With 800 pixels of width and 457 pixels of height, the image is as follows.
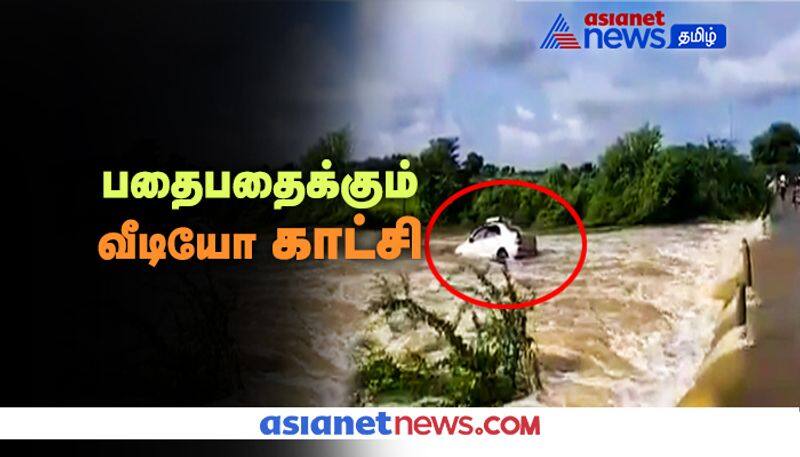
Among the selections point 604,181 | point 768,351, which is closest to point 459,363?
point 604,181

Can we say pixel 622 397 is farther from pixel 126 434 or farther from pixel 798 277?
pixel 126 434

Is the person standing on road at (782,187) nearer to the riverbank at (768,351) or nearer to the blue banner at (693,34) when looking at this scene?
the riverbank at (768,351)

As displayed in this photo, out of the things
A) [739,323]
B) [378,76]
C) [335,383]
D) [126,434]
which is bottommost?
[126,434]

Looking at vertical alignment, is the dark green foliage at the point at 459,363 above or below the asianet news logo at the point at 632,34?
below

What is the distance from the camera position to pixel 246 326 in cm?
200

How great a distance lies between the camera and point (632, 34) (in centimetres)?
196

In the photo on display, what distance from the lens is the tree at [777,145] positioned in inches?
76.1

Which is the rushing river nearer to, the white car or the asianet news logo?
the white car

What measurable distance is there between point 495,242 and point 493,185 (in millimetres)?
146

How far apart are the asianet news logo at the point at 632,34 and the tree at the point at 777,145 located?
246 millimetres

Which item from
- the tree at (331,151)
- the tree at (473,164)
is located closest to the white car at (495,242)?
the tree at (473,164)

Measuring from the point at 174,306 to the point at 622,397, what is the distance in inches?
45.5

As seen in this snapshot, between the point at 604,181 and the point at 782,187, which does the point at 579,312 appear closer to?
the point at 604,181

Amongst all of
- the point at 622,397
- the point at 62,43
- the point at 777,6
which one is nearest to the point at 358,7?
the point at 62,43
